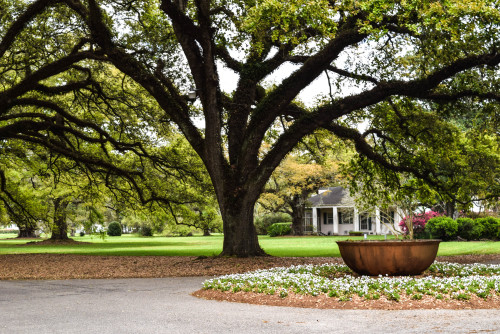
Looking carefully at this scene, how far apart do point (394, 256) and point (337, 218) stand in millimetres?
44060

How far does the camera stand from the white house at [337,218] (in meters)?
50.2

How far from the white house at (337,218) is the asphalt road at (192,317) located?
42117 mm

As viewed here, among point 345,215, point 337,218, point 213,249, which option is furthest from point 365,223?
point 213,249

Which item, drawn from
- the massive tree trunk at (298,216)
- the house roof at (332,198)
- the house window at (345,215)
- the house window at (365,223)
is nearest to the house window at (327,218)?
the house window at (345,215)

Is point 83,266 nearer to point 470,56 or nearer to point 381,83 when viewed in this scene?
point 381,83

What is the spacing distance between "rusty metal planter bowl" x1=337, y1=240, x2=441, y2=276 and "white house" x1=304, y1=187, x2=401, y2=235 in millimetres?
39382

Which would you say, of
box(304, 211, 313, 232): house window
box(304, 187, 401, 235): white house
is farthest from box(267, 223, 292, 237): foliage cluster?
box(304, 211, 313, 232): house window

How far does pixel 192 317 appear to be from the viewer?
695cm

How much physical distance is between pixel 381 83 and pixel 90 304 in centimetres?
1085

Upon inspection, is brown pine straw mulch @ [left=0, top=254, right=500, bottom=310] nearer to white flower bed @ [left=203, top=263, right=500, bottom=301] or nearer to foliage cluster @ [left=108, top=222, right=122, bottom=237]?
white flower bed @ [left=203, top=263, right=500, bottom=301]

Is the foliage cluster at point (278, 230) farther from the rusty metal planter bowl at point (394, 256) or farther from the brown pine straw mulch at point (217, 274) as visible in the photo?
the rusty metal planter bowl at point (394, 256)

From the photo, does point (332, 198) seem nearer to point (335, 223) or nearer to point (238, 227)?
point (335, 223)

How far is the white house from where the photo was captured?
5025cm

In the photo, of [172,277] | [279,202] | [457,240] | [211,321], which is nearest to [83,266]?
[172,277]
